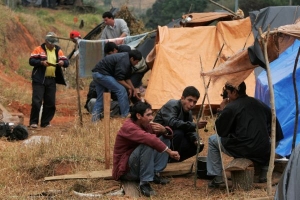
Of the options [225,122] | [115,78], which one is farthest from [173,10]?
[225,122]

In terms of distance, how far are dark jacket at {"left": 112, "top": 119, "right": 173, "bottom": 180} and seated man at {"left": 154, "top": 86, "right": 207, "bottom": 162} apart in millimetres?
533

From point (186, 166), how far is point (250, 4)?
26.2 meters

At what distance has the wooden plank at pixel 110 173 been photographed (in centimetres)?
873

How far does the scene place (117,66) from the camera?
1266 cm

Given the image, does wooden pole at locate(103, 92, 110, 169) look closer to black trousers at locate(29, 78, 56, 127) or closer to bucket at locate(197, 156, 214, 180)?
bucket at locate(197, 156, 214, 180)

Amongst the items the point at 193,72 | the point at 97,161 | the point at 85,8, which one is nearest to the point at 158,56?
the point at 193,72

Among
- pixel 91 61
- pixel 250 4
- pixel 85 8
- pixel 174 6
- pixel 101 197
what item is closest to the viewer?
pixel 101 197

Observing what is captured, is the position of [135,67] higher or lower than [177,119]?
higher

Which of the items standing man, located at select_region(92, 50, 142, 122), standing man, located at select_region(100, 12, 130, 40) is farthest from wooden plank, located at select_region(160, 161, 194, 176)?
standing man, located at select_region(100, 12, 130, 40)

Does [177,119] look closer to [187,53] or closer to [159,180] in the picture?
[159,180]

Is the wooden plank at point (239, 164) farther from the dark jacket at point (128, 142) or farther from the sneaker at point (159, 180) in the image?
the sneaker at point (159, 180)

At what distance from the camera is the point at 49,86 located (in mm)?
13039

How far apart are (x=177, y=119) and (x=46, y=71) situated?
15.1 feet

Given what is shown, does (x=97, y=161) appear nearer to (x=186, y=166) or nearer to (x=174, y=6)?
(x=186, y=166)
